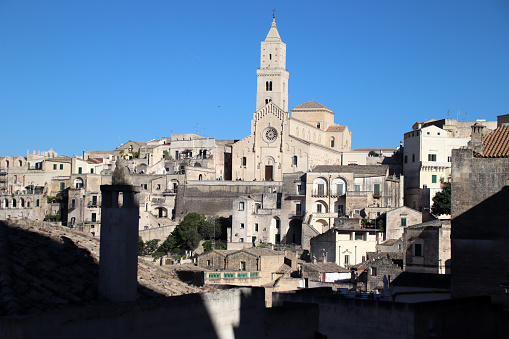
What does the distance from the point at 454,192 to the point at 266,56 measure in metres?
61.0

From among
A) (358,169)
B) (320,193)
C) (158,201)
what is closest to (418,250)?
(320,193)

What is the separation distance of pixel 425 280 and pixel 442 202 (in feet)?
102

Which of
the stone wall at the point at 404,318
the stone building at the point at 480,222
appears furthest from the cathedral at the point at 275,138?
the stone wall at the point at 404,318

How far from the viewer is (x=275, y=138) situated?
72.3 meters

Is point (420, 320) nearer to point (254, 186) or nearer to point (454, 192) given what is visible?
point (454, 192)

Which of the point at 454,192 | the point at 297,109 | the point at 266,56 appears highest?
the point at 266,56

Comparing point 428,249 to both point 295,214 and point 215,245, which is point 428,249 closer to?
point 295,214

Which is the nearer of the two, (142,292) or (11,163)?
(142,292)

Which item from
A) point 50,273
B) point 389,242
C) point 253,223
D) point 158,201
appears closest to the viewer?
point 50,273

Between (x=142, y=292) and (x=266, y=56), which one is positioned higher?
(x=266, y=56)

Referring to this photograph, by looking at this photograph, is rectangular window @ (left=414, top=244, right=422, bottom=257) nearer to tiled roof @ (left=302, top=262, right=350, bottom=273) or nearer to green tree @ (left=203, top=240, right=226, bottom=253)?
tiled roof @ (left=302, top=262, right=350, bottom=273)

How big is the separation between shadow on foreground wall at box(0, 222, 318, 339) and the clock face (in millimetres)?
59089

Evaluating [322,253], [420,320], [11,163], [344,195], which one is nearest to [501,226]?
[420,320]

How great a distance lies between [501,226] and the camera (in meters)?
19.7
